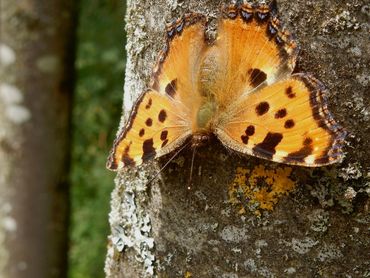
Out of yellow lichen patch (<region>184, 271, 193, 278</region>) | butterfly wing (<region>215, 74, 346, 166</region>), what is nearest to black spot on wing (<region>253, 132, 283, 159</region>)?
butterfly wing (<region>215, 74, 346, 166</region>)

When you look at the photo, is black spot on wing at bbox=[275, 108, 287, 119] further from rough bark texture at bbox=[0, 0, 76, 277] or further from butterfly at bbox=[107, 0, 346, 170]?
rough bark texture at bbox=[0, 0, 76, 277]

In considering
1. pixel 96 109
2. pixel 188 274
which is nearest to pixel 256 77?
pixel 188 274

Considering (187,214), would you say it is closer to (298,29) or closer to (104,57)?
(298,29)

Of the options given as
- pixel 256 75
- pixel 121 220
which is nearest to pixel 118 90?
pixel 121 220

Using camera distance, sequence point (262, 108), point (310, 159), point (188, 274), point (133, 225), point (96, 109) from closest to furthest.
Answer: point (310, 159) < point (262, 108) < point (188, 274) < point (133, 225) < point (96, 109)

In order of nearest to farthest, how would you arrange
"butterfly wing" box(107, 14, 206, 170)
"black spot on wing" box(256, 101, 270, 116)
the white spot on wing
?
the white spot on wing < "black spot on wing" box(256, 101, 270, 116) < "butterfly wing" box(107, 14, 206, 170)

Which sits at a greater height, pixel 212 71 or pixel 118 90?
pixel 118 90

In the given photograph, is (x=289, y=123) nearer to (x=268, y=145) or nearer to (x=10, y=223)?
(x=268, y=145)
